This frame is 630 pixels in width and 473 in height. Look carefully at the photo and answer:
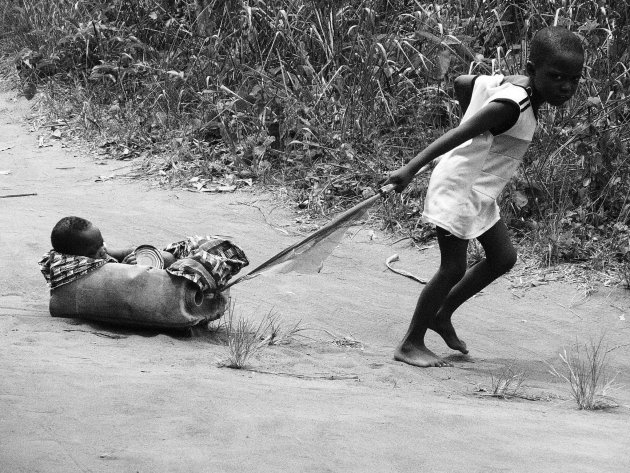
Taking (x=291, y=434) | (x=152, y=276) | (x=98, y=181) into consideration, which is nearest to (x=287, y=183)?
(x=98, y=181)

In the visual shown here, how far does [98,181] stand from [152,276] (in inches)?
136

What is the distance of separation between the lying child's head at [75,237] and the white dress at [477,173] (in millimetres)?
1487

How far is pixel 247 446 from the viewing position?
258 centimetres

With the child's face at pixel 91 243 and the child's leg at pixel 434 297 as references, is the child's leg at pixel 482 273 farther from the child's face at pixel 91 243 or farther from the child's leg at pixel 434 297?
the child's face at pixel 91 243

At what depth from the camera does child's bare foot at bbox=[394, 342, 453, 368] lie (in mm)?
4234

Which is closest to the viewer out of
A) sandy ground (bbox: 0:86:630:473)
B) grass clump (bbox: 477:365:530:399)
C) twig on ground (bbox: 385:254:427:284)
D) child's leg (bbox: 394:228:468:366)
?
sandy ground (bbox: 0:86:630:473)

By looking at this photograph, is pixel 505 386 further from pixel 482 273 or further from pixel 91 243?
pixel 91 243

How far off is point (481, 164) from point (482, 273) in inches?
20.4

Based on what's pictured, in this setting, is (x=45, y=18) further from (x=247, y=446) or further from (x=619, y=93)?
(x=247, y=446)

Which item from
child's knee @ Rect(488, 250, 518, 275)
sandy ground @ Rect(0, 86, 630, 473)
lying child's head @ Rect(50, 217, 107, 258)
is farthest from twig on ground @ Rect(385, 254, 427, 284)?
lying child's head @ Rect(50, 217, 107, 258)

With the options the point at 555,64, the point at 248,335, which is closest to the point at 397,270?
the point at 248,335

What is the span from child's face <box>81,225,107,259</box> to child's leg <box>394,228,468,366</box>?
141 centimetres

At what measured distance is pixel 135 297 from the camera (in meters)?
4.18

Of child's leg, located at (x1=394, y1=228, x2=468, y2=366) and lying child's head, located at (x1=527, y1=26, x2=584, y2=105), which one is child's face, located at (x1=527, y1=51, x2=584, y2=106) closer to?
lying child's head, located at (x1=527, y1=26, x2=584, y2=105)
